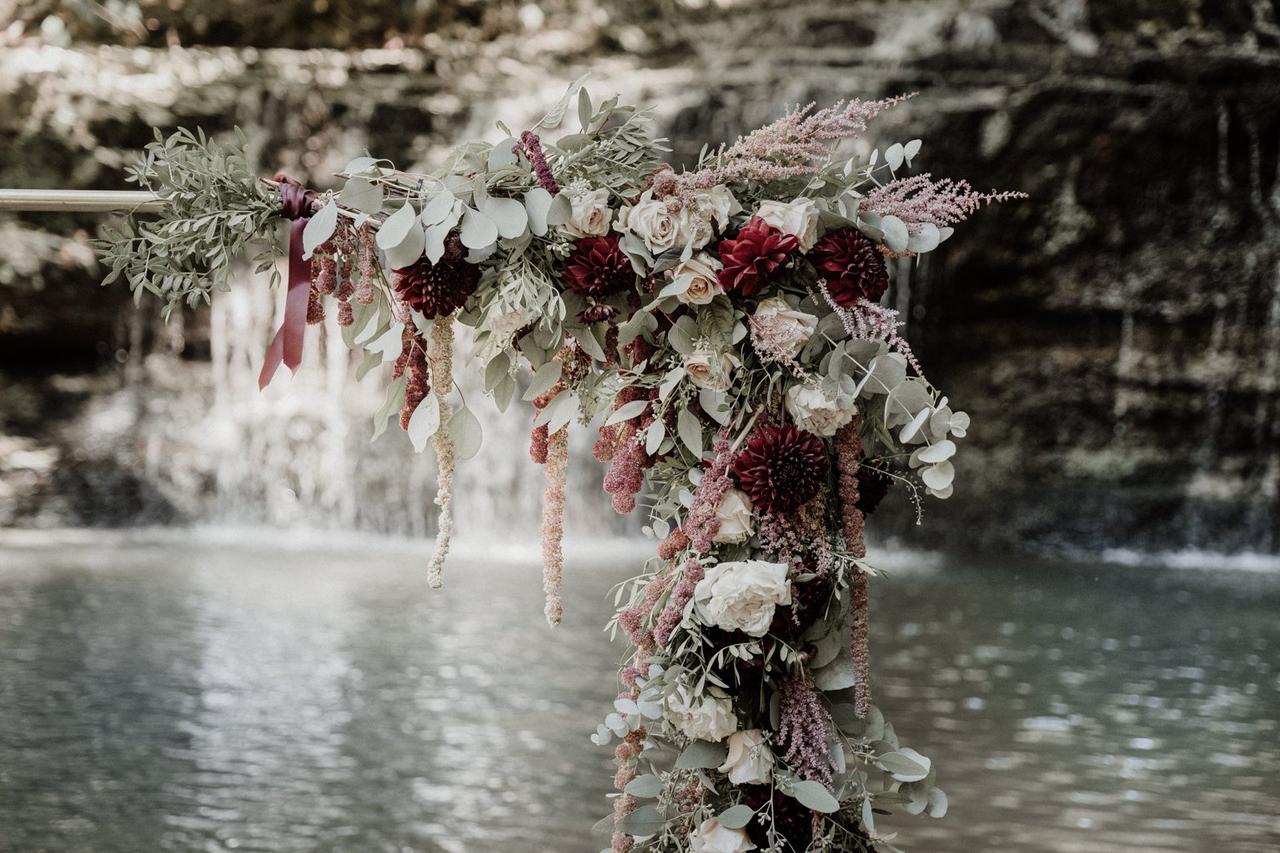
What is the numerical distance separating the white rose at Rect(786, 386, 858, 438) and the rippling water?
68.2 inches

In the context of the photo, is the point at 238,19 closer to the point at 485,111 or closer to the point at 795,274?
the point at 485,111

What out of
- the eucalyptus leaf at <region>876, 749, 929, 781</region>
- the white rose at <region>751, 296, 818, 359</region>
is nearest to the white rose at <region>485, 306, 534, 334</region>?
the white rose at <region>751, 296, 818, 359</region>

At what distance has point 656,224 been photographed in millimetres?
1765

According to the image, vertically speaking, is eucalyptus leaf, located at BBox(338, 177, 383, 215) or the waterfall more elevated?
eucalyptus leaf, located at BBox(338, 177, 383, 215)

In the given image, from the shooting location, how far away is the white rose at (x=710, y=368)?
1.77m

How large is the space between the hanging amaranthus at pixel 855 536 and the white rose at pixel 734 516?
145 mm

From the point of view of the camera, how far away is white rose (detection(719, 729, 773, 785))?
5.78 feet

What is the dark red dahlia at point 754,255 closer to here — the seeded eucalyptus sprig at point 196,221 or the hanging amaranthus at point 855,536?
the hanging amaranthus at point 855,536

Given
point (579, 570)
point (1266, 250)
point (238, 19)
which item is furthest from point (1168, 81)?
point (238, 19)

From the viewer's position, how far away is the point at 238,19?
36.5 ft

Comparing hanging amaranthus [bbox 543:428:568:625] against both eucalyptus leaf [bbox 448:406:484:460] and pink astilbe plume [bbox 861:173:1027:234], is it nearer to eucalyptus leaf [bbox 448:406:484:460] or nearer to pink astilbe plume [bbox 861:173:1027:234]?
eucalyptus leaf [bbox 448:406:484:460]

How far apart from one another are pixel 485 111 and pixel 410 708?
6.89 m

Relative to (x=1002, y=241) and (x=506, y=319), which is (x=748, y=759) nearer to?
(x=506, y=319)

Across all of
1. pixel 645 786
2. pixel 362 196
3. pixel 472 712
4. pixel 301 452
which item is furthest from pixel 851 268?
pixel 301 452
